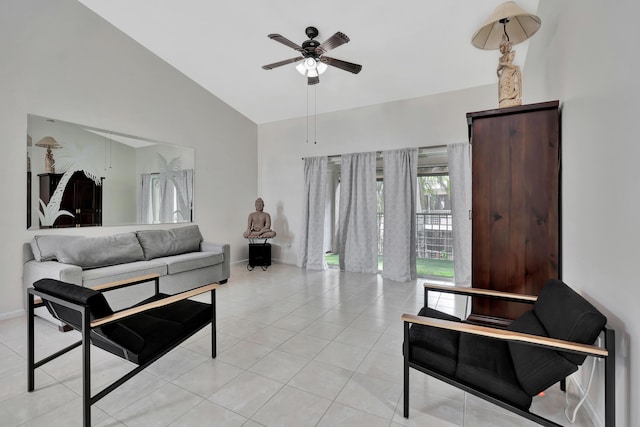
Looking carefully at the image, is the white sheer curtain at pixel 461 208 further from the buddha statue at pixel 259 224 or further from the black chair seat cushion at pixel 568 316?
the buddha statue at pixel 259 224

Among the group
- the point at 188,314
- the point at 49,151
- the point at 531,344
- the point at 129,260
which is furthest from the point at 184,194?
the point at 531,344

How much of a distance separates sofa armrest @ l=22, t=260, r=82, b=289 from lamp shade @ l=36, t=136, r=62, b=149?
1319 millimetres

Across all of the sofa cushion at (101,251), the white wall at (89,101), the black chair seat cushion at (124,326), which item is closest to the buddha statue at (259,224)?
the white wall at (89,101)

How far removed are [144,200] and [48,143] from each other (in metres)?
1.29

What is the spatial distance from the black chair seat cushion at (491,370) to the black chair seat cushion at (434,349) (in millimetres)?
40

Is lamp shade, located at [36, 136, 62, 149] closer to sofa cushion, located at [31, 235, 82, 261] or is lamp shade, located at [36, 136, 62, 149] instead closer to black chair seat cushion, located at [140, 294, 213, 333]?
sofa cushion, located at [31, 235, 82, 261]

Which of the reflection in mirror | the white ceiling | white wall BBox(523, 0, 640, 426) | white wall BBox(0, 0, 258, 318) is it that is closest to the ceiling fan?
the white ceiling

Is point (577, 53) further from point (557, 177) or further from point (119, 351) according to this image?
point (119, 351)

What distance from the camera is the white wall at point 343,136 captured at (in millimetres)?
4422

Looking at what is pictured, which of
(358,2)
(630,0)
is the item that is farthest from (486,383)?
(358,2)

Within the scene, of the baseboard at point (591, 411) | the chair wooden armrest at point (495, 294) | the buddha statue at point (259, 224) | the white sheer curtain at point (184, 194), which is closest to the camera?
the baseboard at point (591, 411)

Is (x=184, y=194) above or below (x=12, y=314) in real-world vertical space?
above

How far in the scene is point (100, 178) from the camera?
Answer: 3811 mm

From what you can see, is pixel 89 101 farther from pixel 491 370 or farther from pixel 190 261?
pixel 491 370
